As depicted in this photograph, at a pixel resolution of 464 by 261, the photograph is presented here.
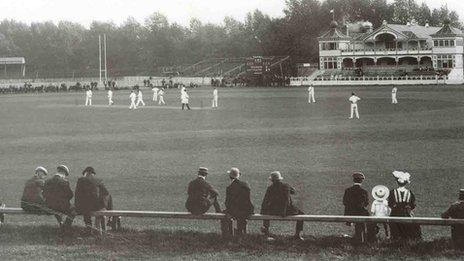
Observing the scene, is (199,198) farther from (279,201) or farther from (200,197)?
(279,201)

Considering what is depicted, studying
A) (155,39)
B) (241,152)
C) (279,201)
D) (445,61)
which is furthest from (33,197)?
(155,39)

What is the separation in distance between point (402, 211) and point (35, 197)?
7321 millimetres

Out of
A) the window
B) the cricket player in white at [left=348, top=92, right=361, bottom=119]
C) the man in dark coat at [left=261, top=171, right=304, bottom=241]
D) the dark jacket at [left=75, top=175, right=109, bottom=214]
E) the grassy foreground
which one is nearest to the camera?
the grassy foreground

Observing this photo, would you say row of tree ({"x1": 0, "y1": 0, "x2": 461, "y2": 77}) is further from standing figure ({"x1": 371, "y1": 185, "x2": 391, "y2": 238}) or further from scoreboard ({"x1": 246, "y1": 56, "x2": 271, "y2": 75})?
standing figure ({"x1": 371, "y1": 185, "x2": 391, "y2": 238})

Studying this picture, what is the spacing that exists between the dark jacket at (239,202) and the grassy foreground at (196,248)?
493 mm

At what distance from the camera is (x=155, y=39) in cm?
12506

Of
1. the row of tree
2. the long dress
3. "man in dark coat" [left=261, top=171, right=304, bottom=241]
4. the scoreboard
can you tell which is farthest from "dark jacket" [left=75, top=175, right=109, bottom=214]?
the row of tree

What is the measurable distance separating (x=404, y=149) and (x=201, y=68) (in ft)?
294

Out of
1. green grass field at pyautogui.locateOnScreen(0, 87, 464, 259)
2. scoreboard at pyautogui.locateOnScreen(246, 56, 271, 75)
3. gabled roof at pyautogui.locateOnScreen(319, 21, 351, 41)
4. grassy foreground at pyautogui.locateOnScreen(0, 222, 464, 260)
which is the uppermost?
gabled roof at pyautogui.locateOnScreen(319, 21, 351, 41)

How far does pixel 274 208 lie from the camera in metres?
12.6

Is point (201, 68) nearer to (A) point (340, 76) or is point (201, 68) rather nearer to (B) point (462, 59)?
(A) point (340, 76)

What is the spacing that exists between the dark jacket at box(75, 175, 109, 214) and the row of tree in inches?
3914

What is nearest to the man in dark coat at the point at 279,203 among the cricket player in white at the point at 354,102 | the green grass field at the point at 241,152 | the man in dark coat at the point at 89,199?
the green grass field at the point at 241,152

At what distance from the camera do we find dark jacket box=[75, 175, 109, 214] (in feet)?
43.6
